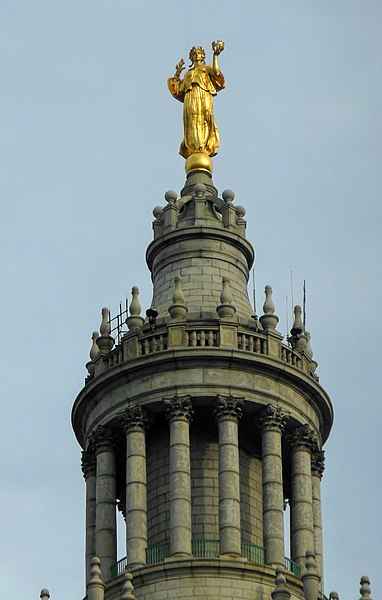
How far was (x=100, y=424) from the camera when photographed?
80.8 metres

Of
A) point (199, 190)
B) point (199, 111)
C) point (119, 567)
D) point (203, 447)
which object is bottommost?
point (119, 567)

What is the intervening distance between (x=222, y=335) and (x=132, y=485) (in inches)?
230

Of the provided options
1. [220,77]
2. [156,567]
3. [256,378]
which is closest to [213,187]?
[220,77]

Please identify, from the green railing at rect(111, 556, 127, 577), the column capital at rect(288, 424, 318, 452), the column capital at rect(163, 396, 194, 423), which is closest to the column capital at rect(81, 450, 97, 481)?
the column capital at rect(163, 396, 194, 423)

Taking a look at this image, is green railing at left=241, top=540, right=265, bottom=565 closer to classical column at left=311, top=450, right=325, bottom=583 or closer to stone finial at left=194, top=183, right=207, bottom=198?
classical column at left=311, top=450, right=325, bottom=583

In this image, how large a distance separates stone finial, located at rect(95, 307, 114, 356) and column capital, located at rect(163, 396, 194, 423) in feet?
13.6

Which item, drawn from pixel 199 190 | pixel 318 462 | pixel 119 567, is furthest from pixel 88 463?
pixel 199 190

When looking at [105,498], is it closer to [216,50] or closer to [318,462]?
[318,462]

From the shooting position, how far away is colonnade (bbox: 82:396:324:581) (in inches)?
3039

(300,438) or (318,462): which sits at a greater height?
(300,438)

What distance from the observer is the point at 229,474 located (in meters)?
77.8

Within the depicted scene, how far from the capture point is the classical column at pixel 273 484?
77562 mm

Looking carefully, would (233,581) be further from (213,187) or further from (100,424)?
(213,187)

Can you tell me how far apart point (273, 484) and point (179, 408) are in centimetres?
387
